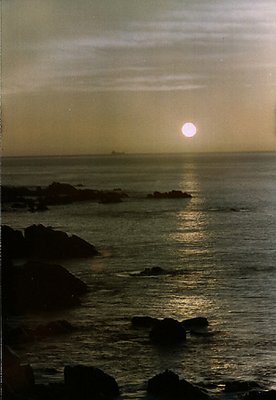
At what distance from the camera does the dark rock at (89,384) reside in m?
16.6

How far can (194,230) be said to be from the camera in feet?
194

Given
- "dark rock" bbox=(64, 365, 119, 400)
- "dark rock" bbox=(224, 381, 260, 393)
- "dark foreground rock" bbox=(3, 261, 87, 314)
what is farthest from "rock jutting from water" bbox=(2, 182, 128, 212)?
"dark rock" bbox=(64, 365, 119, 400)

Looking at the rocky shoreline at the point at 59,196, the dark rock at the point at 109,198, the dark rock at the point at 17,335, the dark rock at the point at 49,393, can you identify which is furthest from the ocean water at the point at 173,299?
the dark rock at the point at 109,198

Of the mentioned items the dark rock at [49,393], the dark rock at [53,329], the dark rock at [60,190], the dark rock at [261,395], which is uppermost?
the dark rock at [60,190]

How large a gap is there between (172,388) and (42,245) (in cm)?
2734

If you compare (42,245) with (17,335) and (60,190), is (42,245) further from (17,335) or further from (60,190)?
(60,190)

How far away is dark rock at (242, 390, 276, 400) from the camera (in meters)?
17.3

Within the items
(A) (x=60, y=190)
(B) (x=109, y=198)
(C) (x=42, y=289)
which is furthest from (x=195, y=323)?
(A) (x=60, y=190)

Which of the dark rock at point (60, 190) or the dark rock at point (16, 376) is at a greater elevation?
the dark rock at point (60, 190)

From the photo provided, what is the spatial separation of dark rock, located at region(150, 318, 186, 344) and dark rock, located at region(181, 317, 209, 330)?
65.4 inches

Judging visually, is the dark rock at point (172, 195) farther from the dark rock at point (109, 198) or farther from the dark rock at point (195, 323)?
the dark rock at point (195, 323)

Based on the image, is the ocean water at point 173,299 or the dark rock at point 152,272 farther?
the dark rock at point 152,272

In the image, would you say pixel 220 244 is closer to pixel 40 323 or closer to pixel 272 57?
pixel 272 57

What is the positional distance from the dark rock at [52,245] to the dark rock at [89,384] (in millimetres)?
25295
